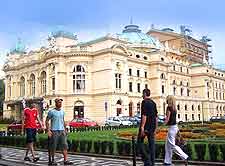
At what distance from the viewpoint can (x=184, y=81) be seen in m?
94.6

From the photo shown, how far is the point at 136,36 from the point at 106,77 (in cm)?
2462

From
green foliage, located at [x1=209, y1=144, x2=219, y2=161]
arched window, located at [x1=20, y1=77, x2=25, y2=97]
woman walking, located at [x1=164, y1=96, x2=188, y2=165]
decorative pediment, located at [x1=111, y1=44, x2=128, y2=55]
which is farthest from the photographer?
arched window, located at [x1=20, y1=77, x2=25, y2=97]

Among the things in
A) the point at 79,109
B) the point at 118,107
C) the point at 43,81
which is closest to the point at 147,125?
the point at 118,107

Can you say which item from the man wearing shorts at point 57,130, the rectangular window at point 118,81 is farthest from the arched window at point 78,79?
the man wearing shorts at point 57,130

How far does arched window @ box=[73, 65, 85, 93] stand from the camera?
235ft

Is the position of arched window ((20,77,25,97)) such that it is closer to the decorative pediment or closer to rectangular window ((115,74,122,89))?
rectangular window ((115,74,122,89))

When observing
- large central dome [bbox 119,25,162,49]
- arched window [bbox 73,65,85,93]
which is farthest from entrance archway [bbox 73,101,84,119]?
large central dome [bbox 119,25,162,49]

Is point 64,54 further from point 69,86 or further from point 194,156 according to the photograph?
point 194,156

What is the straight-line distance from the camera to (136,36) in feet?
299

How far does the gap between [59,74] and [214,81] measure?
161 ft

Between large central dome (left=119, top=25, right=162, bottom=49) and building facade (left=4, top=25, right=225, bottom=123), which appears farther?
large central dome (left=119, top=25, right=162, bottom=49)

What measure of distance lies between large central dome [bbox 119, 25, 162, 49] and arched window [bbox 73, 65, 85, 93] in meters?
19.5

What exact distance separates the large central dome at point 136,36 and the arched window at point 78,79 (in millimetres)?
19512

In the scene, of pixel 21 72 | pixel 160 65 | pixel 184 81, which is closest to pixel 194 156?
pixel 160 65
